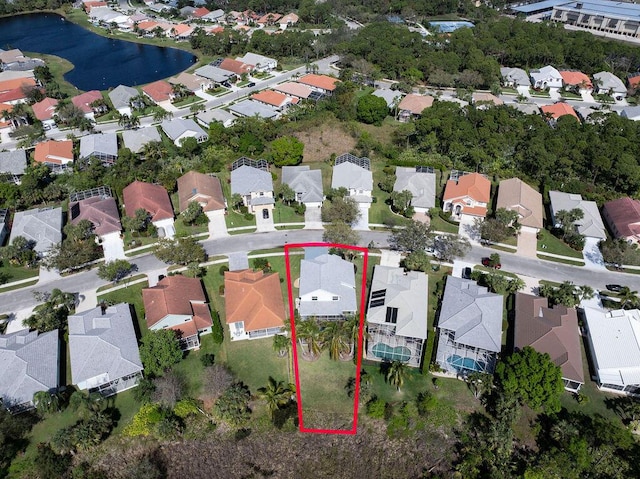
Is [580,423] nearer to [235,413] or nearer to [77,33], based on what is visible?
[235,413]

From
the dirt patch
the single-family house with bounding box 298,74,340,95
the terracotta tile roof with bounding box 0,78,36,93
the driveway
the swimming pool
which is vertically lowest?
the driveway

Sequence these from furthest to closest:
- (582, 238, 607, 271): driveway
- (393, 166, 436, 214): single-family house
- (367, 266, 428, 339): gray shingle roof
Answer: (393, 166, 436, 214): single-family house → (582, 238, 607, 271): driveway → (367, 266, 428, 339): gray shingle roof

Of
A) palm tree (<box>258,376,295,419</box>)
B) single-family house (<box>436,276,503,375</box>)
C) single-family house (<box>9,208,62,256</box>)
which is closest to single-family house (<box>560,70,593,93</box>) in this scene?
single-family house (<box>436,276,503,375</box>)

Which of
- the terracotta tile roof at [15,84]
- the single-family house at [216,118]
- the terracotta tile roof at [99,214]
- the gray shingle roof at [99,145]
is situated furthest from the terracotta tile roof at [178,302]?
the terracotta tile roof at [15,84]

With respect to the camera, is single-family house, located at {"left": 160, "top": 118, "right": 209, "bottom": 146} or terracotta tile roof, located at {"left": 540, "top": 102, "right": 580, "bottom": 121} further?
terracotta tile roof, located at {"left": 540, "top": 102, "right": 580, "bottom": 121}

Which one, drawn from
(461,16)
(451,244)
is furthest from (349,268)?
(461,16)

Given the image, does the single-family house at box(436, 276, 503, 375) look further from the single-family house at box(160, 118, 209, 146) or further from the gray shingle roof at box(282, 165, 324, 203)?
the single-family house at box(160, 118, 209, 146)
